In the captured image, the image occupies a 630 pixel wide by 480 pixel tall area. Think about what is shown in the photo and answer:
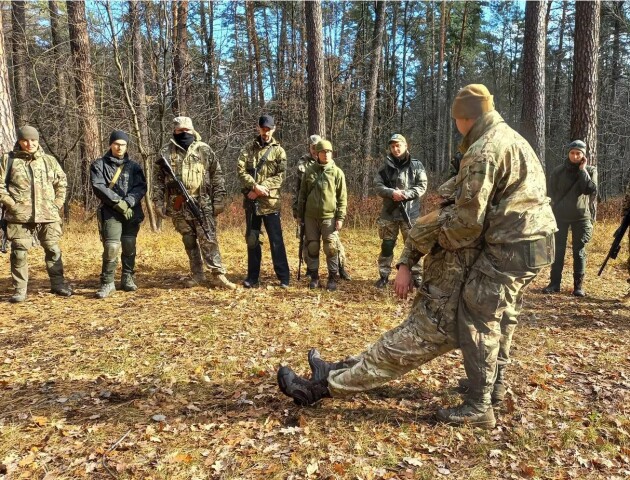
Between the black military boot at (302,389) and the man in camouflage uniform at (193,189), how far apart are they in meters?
3.54

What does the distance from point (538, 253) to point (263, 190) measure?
14.3 feet

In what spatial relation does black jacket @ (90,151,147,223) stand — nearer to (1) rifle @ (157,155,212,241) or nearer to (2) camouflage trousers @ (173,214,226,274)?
(1) rifle @ (157,155,212,241)

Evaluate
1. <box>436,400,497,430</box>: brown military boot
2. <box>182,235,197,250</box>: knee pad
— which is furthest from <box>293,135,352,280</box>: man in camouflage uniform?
<box>436,400,497,430</box>: brown military boot

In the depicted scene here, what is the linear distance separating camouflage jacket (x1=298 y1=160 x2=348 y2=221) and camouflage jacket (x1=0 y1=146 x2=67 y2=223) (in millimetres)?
3577

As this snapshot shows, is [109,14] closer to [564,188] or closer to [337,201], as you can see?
[337,201]

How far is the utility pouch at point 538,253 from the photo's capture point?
2785 millimetres

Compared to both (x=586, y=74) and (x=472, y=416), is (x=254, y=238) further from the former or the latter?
(x=586, y=74)

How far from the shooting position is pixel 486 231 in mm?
2838

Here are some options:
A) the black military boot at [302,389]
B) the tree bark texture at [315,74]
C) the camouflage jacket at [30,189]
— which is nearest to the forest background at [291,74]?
the tree bark texture at [315,74]

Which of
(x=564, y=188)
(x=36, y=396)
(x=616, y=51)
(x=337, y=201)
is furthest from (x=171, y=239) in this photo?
(x=616, y=51)

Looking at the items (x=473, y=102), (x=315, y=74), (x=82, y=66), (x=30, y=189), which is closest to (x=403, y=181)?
(x=473, y=102)

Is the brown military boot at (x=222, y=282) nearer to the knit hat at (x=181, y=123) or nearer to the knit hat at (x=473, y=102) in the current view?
the knit hat at (x=181, y=123)

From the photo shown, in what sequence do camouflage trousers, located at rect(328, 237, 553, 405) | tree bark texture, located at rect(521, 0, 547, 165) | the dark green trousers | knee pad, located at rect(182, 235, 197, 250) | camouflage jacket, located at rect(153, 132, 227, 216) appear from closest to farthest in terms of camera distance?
camouflage trousers, located at rect(328, 237, 553, 405), camouflage jacket, located at rect(153, 132, 227, 216), the dark green trousers, knee pad, located at rect(182, 235, 197, 250), tree bark texture, located at rect(521, 0, 547, 165)

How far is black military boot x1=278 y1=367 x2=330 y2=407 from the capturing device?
331cm
